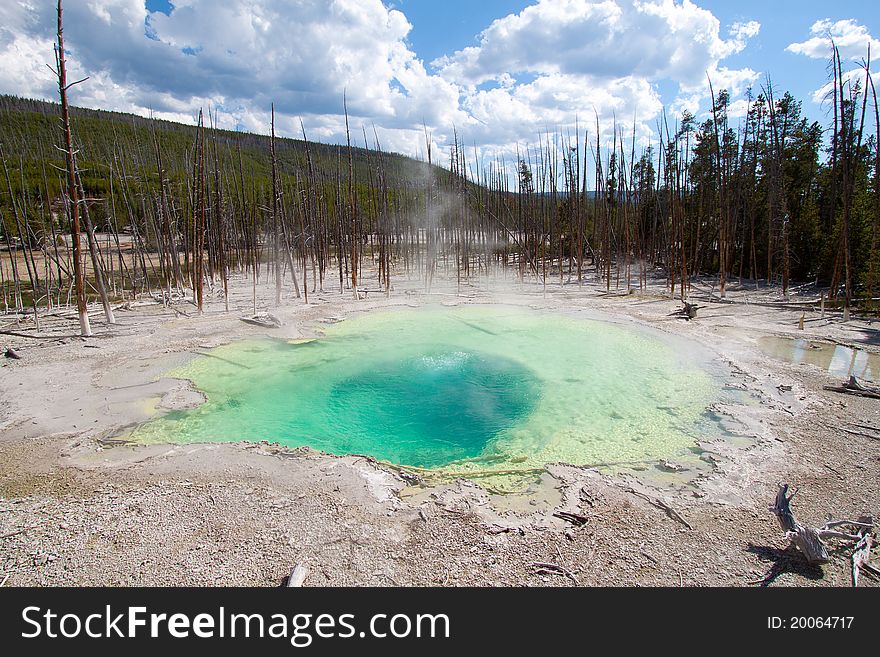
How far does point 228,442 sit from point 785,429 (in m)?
7.71

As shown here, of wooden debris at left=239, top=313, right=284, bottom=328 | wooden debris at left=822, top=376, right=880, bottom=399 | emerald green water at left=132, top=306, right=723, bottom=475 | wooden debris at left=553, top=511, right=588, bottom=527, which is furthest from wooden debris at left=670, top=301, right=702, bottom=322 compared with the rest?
wooden debris at left=239, top=313, right=284, bottom=328

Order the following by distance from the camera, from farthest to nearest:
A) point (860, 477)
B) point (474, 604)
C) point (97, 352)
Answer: point (97, 352), point (860, 477), point (474, 604)

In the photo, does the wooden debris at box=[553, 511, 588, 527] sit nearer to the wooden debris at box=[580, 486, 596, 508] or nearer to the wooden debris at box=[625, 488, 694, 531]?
the wooden debris at box=[580, 486, 596, 508]

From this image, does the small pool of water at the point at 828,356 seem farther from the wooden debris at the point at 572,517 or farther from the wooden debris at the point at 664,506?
the wooden debris at the point at 572,517

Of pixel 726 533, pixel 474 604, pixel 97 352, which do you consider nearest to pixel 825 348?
pixel 726 533

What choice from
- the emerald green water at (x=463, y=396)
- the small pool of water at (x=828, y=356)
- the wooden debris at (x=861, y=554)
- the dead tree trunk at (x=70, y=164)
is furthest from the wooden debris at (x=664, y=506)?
the dead tree trunk at (x=70, y=164)

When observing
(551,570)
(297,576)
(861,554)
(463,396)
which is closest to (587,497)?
(551,570)

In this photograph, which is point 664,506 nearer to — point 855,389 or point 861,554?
point 861,554

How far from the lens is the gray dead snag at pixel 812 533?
3.52m

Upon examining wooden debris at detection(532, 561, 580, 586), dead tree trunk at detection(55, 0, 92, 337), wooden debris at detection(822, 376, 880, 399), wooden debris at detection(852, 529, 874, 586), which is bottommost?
wooden debris at detection(532, 561, 580, 586)

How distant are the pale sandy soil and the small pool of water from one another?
76.3 inches

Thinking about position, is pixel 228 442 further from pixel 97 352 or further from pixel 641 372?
Result: pixel 641 372

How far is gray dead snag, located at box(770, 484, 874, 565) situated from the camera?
3519mm

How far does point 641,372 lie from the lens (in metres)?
9.24
